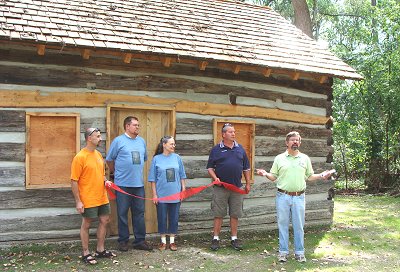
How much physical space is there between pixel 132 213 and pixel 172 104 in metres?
2.01

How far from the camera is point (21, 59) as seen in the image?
6637 millimetres

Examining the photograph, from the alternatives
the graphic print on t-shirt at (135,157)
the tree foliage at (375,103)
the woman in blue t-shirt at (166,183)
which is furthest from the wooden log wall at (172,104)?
the tree foliage at (375,103)

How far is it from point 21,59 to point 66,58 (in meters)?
0.65

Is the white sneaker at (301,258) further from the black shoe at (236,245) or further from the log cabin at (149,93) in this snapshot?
the log cabin at (149,93)

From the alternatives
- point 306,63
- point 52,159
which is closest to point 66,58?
point 52,159

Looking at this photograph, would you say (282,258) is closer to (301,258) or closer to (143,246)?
(301,258)

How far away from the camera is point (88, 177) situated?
5.95m

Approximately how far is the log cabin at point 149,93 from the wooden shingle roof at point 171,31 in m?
0.03

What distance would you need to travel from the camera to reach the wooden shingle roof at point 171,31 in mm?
6648

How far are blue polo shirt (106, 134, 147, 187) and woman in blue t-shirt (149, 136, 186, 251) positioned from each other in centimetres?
26

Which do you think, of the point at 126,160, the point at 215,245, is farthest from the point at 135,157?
the point at 215,245

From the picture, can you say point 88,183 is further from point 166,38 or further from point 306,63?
point 306,63

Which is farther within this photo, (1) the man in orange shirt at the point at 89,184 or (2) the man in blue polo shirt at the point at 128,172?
(2) the man in blue polo shirt at the point at 128,172

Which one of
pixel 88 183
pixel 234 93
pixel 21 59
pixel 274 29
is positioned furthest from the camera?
pixel 274 29
